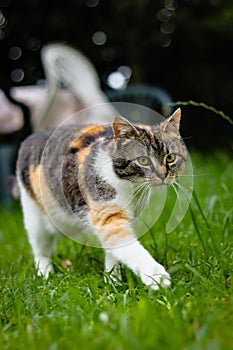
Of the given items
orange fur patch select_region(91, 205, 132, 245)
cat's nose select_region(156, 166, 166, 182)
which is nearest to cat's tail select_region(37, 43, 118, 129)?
orange fur patch select_region(91, 205, 132, 245)

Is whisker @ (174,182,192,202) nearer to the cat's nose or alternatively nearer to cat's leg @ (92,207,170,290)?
the cat's nose

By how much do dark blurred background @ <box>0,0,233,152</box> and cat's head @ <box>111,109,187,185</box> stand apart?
707cm

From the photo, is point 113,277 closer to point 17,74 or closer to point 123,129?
point 123,129

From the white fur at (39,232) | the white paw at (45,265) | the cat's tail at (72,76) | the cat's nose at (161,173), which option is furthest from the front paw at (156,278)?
the cat's tail at (72,76)

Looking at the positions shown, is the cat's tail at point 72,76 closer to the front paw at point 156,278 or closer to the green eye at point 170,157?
the green eye at point 170,157

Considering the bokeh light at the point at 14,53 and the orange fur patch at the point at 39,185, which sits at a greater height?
the bokeh light at the point at 14,53

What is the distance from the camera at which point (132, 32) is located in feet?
32.1

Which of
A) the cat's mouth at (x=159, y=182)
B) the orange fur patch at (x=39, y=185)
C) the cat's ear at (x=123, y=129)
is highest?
the cat's ear at (x=123, y=129)

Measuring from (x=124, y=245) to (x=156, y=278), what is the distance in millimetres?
254

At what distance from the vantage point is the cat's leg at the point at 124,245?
2353mm

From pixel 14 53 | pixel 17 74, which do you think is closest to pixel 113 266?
pixel 17 74

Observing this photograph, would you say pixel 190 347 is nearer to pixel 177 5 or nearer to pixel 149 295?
pixel 149 295

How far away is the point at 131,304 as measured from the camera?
6.90 ft

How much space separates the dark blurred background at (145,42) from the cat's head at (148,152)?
23.2 ft
